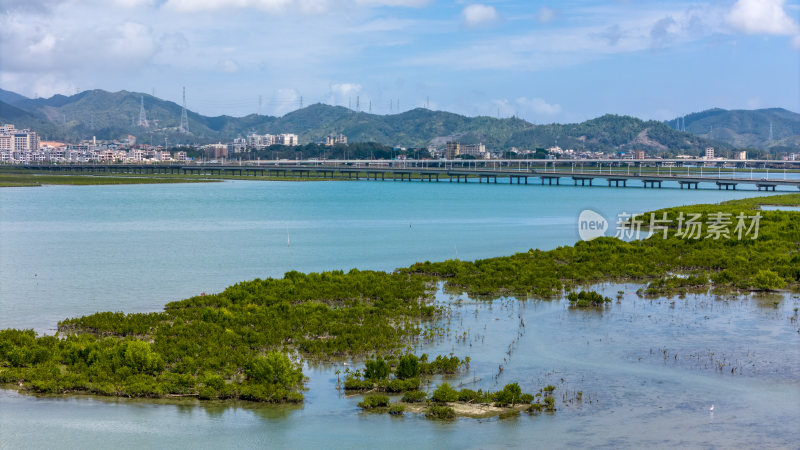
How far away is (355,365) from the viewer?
61.5 feet

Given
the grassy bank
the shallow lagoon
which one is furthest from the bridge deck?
the shallow lagoon

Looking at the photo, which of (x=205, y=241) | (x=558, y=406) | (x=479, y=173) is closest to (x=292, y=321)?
(x=558, y=406)

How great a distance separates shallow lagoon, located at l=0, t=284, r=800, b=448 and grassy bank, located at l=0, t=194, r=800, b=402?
629mm

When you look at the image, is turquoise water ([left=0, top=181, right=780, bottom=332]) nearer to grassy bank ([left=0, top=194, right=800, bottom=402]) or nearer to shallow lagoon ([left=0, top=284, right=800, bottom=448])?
grassy bank ([left=0, top=194, right=800, bottom=402])

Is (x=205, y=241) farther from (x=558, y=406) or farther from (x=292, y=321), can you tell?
(x=558, y=406)

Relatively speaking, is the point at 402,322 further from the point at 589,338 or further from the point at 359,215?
the point at 359,215

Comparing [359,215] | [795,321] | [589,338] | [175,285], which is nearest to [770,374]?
[589,338]

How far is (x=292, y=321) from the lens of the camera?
21.9 metres

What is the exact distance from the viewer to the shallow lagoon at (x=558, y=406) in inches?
570

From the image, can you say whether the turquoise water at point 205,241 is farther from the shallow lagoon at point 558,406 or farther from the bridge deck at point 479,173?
the bridge deck at point 479,173

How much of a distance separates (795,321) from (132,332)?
19.1 metres

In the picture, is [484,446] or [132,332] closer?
[484,446]

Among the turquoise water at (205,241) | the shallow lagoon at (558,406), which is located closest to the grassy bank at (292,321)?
the shallow lagoon at (558,406)

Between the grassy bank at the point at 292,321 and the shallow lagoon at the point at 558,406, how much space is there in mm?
629
